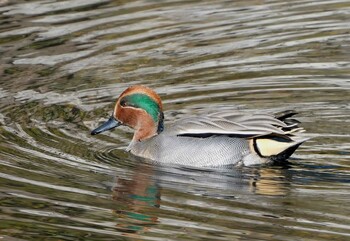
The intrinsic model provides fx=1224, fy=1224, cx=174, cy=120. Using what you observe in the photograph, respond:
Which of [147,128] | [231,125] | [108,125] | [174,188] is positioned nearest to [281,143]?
[231,125]

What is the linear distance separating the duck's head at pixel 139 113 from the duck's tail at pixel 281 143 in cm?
99

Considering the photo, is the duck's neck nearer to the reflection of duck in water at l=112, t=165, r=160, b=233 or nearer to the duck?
the duck

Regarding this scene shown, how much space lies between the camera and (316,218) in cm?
870

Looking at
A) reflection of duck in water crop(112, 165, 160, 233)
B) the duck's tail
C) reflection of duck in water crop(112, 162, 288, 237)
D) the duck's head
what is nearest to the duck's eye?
the duck's head

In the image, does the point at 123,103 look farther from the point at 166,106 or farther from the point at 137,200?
the point at 137,200

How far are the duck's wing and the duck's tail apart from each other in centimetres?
5

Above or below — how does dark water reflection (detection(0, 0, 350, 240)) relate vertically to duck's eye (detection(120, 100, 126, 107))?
below

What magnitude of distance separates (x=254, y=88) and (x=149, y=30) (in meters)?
2.69

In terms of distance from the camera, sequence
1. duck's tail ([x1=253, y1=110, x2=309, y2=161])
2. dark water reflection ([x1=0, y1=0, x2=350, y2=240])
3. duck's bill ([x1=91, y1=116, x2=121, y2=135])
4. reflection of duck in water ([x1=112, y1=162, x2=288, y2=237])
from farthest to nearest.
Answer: duck's bill ([x1=91, y1=116, x2=121, y2=135]), duck's tail ([x1=253, y1=110, x2=309, y2=161]), reflection of duck in water ([x1=112, y1=162, x2=288, y2=237]), dark water reflection ([x1=0, y1=0, x2=350, y2=240])

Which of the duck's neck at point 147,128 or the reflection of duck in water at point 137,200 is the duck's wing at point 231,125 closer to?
the duck's neck at point 147,128

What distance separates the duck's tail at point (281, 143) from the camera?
1065cm

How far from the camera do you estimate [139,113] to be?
11.3 m

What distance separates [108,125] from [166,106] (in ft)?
3.94

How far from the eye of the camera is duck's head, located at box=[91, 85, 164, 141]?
36.7 ft
